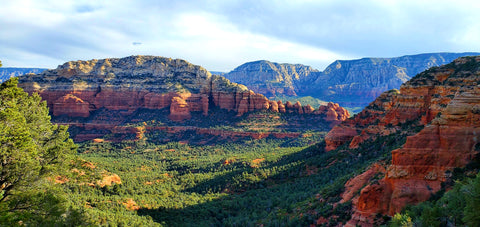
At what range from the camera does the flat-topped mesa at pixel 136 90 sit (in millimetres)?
121562

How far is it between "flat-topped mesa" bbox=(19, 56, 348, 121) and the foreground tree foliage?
99.0 meters

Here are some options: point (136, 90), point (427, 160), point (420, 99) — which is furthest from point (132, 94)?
point (427, 160)

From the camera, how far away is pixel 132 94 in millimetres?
129750

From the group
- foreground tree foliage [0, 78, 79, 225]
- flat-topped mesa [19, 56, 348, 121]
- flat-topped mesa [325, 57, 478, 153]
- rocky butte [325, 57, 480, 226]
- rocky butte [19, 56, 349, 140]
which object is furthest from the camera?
flat-topped mesa [19, 56, 348, 121]

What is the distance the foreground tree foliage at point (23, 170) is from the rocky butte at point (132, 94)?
311 feet

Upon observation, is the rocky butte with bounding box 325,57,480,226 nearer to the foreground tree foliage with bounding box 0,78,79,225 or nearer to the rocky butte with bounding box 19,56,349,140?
the foreground tree foliage with bounding box 0,78,79,225

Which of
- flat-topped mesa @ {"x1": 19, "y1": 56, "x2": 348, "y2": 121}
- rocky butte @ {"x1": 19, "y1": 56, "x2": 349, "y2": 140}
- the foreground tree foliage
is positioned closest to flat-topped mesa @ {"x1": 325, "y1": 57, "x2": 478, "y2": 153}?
the foreground tree foliage

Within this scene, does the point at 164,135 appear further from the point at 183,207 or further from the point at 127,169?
the point at 183,207

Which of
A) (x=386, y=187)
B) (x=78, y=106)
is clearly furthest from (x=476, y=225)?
(x=78, y=106)

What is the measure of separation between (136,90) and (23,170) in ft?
382

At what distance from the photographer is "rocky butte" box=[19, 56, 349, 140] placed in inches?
4680

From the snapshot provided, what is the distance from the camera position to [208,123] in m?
121

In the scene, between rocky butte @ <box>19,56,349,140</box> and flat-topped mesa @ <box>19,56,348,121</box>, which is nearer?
rocky butte @ <box>19,56,349,140</box>

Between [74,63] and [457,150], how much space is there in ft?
502
